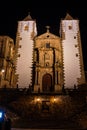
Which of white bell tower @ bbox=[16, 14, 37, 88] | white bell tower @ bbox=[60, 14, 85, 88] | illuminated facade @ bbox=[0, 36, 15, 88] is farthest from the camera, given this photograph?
white bell tower @ bbox=[16, 14, 37, 88]

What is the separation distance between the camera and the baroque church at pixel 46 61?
1282 inches

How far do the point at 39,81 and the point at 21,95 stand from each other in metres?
7.24

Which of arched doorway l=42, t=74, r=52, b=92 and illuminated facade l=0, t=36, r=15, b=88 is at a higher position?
illuminated facade l=0, t=36, r=15, b=88

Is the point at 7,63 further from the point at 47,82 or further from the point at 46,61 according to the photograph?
the point at 47,82

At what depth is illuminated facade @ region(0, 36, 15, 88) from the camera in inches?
1271

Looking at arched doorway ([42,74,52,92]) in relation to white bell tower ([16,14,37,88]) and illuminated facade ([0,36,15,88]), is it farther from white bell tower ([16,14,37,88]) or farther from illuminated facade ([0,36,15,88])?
illuminated facade ([0,36,15,88])

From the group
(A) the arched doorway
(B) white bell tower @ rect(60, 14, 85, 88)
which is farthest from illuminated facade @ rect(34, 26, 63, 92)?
(B) white bell tower @ rect(60, 14, 85, 88)

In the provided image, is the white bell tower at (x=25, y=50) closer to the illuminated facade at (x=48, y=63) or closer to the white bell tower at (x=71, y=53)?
the illuminated facade at (x=48, y=63)

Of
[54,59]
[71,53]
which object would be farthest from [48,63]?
[71,53]

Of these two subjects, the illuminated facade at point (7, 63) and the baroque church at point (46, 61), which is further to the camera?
the baroque church at point (46, 61)

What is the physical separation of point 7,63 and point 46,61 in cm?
712

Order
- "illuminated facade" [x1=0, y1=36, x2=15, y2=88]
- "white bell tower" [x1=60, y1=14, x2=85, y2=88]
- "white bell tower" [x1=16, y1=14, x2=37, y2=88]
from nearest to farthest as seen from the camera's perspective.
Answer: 1. "illuminated facade" [x1=0, y1=36, x2=15, y2=88]
2. "white bell tower" [x1=60, y1=14, x2=85, y2=88]
3. "white bell tower" [x1=16, y1=14, x2=37, y2=88]

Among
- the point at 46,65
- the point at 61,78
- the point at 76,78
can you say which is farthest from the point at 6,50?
the point at 76,78

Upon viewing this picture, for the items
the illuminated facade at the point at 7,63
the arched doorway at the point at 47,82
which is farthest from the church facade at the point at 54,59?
the illuminated facade at the point at 7,63
